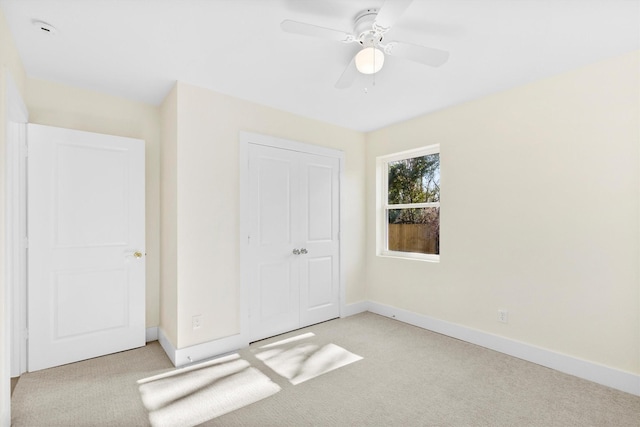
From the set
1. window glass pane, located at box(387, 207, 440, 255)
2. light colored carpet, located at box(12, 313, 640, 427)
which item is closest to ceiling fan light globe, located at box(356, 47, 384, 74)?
window glass pane, located at box(387, 207, 440, 255)

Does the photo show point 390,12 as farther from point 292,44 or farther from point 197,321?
point 197,321

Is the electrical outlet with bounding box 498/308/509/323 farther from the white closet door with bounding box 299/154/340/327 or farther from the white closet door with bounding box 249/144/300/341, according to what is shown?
the white closet door with bounding box 249/144/300/341

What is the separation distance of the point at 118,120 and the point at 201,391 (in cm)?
262

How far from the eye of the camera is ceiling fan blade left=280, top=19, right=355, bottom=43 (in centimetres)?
164

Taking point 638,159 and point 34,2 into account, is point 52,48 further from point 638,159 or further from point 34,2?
point 638,159

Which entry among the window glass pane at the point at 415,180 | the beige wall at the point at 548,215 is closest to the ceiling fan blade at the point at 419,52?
the beige wall at the point at 548,215

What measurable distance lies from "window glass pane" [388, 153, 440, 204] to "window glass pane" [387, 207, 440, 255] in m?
0.15

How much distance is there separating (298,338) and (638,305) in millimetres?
2803

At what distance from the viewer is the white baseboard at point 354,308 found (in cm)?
403

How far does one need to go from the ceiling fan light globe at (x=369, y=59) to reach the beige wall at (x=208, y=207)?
5.13 feet

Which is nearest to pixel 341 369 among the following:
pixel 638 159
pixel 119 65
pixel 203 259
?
pixel 203 259

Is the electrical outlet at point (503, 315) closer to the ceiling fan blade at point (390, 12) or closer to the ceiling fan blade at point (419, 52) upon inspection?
the ceiling fan blade at point (419, 52)

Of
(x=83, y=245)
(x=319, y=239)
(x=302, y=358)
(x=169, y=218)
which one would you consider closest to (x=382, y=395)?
(x=302, y=358)

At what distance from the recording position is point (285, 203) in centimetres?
349
